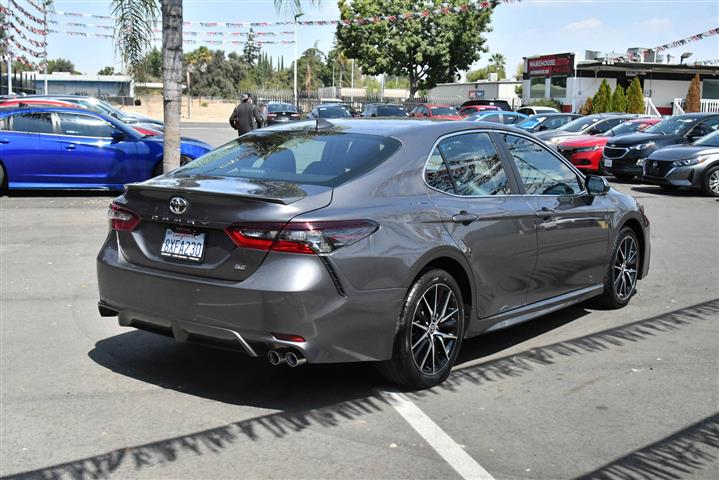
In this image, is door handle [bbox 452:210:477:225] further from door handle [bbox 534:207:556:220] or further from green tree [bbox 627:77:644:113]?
→ green tree [bbox 627:77:644:113]

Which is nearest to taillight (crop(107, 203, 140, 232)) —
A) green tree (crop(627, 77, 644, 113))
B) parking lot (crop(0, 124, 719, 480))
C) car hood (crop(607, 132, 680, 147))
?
parking lot (crop(0, 124, 719, 480))

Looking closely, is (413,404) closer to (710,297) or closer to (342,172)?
(342,172)

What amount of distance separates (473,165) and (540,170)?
37.7 inches

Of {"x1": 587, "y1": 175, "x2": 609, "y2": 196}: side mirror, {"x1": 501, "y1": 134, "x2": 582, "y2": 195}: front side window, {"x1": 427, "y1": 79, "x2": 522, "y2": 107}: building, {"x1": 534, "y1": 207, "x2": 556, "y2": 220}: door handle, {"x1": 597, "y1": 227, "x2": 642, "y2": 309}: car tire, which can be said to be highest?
{"x1": 427, "y1": 79, "x2": 522, "y2": 107}: building

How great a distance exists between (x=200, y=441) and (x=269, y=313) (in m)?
0.75

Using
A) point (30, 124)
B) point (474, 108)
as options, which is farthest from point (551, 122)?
point (30, 124)

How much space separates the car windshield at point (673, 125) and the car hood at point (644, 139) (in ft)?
1.00

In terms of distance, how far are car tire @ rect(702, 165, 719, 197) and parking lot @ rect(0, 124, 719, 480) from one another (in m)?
10.8

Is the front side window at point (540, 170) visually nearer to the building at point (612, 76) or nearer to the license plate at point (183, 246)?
the license plate at point (183, 246)

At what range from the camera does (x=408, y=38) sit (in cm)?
5475

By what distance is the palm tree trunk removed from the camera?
11016 mm

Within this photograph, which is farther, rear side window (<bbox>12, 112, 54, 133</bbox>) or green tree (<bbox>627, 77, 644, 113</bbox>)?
green tree (<bbox>627, 77, 644, 113</bbox>)

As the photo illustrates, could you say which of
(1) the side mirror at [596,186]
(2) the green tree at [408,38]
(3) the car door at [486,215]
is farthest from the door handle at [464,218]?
(2) the green tree at [408,38]

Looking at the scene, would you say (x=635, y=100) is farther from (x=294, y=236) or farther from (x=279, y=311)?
(x=279, y=311)
